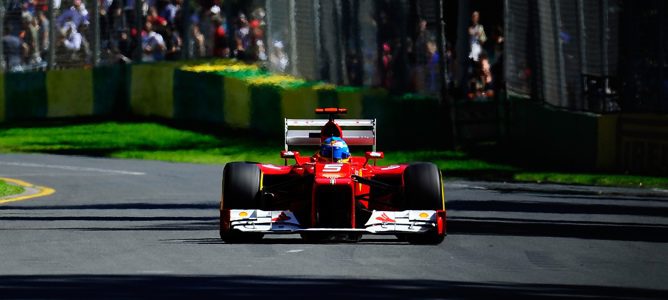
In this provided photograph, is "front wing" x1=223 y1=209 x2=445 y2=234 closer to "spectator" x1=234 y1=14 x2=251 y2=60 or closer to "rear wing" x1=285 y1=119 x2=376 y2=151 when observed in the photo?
"rear wing" x1=285 y1=119 x2=376 y2=151

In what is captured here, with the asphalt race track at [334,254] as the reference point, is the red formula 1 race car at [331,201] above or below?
above

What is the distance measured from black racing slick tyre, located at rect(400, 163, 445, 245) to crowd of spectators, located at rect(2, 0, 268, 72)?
20.5m

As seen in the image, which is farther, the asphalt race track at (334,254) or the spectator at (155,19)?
the spectator at (155,19)

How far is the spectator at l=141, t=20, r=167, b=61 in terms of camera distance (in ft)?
119

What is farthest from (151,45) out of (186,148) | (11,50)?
(186,148)

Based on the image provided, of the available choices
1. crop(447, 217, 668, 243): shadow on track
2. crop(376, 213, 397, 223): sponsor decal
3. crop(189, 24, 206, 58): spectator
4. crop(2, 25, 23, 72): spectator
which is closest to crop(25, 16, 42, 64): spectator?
crop(2, 25, 23, 72): spectator

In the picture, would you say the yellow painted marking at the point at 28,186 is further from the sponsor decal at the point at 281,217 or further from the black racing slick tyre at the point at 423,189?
the black racing slick tyre at the point at 423,189

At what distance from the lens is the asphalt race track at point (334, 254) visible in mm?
11688

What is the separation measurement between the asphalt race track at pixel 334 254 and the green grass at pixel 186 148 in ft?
13.2

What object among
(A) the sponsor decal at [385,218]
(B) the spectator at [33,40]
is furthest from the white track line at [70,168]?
(A) the sponsor decal at [385,218]

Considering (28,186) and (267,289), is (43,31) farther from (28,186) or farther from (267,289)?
(267,289)

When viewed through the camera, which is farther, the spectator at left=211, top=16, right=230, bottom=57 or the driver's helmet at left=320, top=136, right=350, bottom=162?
the spectator at left=211, top=16, right=230, bottom=57

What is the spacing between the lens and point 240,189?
15039 millimetres

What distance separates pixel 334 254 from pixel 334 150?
144 centimetres
